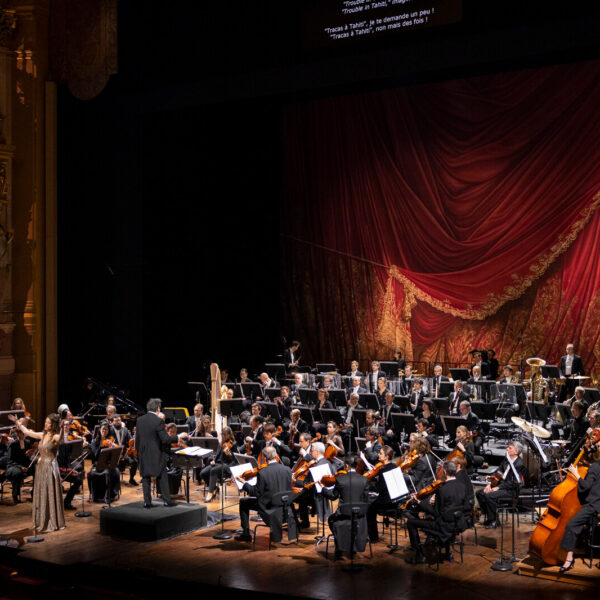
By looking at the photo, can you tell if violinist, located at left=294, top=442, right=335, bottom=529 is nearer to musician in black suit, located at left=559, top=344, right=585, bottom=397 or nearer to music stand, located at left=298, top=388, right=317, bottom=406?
music stand, located at left=298, top=388, right=317, bottom=406

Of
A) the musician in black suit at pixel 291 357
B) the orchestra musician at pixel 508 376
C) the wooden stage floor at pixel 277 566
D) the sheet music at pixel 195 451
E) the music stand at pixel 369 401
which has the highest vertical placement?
the musician in black suit at pixel 291 357

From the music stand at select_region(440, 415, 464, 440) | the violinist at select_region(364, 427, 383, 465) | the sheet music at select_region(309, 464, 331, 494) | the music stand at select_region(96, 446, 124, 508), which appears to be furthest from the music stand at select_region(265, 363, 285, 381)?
the sheet music at select_region(309, 464, 331, 494)

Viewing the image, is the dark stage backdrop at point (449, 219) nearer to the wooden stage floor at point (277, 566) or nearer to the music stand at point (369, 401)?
the music stand at point (369, 401)

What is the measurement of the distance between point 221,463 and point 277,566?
116 inches

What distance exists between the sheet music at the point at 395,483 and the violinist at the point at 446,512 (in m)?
0.28

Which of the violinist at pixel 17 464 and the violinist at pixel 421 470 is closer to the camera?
the violinist at pixel 421 470

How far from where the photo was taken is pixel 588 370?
18.8 meters

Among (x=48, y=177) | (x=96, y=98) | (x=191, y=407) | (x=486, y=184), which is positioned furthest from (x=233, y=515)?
(x=486, y=184)

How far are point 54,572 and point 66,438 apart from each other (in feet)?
9.92

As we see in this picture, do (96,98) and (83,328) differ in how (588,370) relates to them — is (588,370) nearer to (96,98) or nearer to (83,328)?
(83,328)

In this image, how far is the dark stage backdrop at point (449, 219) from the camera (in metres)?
19.2

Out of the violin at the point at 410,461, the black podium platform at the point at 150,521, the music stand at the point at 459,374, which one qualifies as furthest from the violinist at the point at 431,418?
the black podium platform at the point at 150,521

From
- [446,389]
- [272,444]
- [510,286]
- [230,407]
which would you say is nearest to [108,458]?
[272,444]

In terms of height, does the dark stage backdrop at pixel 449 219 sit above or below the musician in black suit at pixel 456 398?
above
